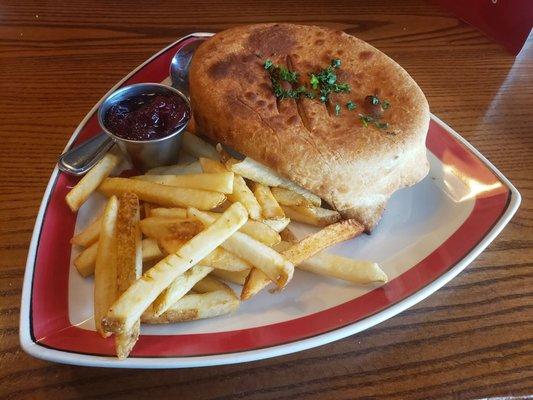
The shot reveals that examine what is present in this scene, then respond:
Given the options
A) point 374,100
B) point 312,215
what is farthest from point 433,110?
point 312,215

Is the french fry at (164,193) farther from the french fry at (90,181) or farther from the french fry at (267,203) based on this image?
the french fry at (267,203)

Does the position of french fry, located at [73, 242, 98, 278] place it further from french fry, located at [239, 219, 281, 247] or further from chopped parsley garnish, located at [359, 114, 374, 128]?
chopped parsley garnish, located at [359, 114, 374, 128]

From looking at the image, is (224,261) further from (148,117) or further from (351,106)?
(351,106)

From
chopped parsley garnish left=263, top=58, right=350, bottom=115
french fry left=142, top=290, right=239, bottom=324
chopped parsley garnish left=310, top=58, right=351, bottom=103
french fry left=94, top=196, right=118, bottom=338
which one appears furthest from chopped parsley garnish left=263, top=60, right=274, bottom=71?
french fry left=142, top=290, right=239, bottom=324

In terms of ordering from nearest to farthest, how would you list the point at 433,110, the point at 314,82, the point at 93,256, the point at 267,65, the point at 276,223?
the point at 93,256 → the point at 276,223 → the point at 314,82 → the point at 267,65 → the point at 433,110

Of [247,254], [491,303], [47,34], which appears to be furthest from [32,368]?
[47,34]

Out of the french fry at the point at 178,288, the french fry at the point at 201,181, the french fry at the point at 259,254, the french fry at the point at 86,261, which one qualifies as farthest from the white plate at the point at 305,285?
the french fry at the point at 201,181
